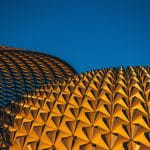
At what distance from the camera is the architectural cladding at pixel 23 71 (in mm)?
36062

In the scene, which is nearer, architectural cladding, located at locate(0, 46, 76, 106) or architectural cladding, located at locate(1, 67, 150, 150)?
architectural cladding, located at locate(1, 67, 150, 150)

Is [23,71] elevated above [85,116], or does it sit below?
above

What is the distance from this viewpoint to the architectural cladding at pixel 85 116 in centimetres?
1700

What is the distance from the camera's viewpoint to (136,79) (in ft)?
72.3

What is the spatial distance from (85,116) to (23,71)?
815 inches

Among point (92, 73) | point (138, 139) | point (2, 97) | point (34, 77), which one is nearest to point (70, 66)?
point (34, 77)

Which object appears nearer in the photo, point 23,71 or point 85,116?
point 85,116

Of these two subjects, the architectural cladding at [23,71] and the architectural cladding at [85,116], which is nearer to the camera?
the architectural cladding at [85,116]

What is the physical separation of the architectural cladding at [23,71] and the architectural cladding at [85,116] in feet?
41.1

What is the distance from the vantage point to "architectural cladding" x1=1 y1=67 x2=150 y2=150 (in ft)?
55.8

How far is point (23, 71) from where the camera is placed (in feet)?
125

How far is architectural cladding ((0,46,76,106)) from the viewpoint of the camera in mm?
36062

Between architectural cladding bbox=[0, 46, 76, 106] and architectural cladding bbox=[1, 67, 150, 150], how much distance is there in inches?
494

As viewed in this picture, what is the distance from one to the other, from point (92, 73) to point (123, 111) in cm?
690
